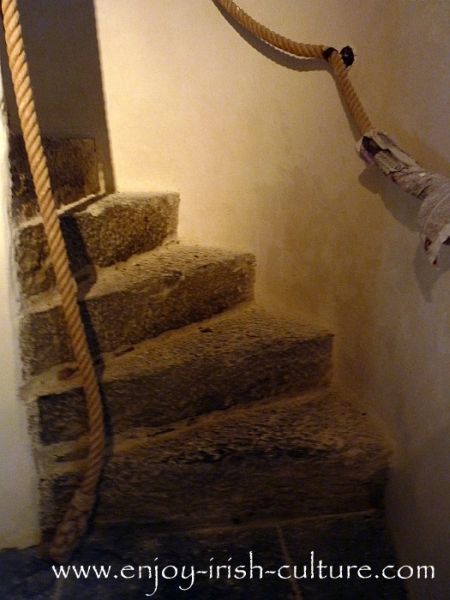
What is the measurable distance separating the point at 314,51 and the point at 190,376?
32.9 inches

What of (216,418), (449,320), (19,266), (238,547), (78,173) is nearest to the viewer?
(449,320)

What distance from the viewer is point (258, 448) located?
1.16 meters

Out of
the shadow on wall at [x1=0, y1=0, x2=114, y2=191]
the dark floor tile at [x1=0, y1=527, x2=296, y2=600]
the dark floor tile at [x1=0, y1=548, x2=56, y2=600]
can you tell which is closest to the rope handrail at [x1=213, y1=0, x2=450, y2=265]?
the shadow on wall at [x1=0, y1=0, x2=114, y2=191]

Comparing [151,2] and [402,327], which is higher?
[151,2]

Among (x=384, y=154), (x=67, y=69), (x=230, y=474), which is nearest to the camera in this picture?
(x=384, y=154)

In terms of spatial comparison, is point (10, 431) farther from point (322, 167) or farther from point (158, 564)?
point (322, 167)

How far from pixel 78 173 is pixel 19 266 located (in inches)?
20.0

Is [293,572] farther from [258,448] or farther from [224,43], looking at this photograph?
[224,43]

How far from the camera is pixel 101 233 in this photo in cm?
132

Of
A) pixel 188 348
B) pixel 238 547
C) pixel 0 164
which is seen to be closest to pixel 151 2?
pixel 0 164

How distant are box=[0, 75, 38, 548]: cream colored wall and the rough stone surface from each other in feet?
0.27

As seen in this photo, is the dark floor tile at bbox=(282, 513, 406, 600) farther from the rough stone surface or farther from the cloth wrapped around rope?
the rough stone surface

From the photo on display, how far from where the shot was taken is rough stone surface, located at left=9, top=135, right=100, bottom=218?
3.53 feet

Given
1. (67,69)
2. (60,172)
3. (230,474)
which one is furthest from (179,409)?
(67,69)
